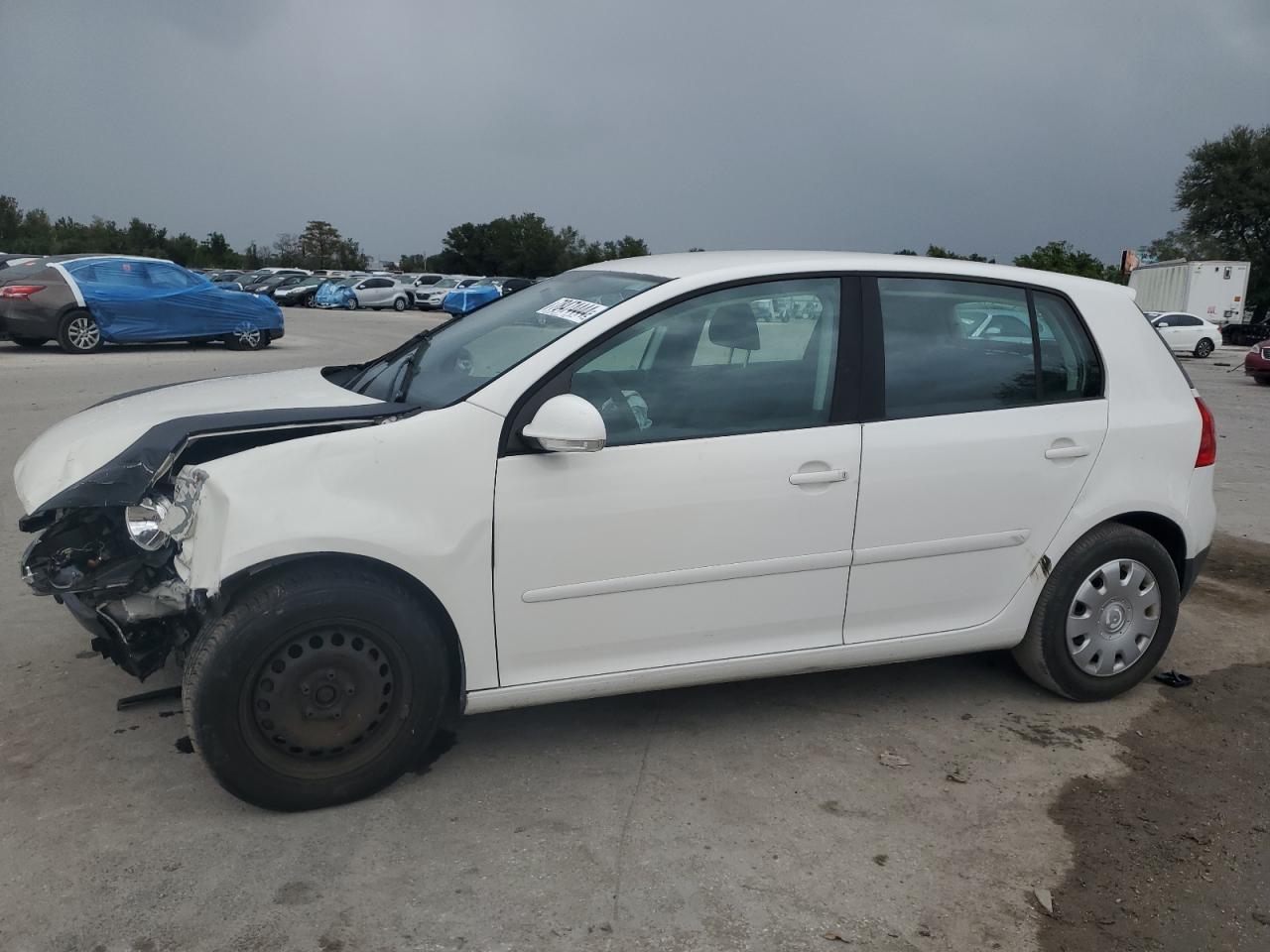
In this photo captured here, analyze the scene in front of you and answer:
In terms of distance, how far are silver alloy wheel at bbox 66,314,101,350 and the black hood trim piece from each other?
15050mm

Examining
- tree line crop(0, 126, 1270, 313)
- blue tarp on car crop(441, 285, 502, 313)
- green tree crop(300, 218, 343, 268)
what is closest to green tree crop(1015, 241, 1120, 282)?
tree line crop(0, 126, 1270, 313)

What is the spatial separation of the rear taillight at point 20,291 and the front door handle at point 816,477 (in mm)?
16110

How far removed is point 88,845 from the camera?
3152 millimetres

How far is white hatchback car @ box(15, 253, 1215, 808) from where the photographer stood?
3264 millimetres

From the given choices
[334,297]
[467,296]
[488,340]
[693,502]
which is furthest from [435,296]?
[693,502]

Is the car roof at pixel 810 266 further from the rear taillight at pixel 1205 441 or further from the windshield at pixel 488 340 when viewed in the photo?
the rear taillight at pixel 1205 441

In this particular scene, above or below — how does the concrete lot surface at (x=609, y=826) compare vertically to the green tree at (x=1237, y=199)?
below

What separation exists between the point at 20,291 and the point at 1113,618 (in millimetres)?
16686

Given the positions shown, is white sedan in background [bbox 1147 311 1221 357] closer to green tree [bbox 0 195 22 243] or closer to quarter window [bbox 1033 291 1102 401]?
quarter window [bbox 1033 291 1102 401]

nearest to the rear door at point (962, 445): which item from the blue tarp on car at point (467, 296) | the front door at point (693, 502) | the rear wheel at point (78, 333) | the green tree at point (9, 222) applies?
the front door at point (693, 502)

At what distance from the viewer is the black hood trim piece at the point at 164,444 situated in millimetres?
3326

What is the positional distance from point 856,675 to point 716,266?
6.08 feet

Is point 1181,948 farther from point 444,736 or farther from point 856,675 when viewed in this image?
point 444,736

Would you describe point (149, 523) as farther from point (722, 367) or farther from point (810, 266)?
point (810, 266)
